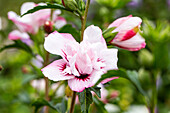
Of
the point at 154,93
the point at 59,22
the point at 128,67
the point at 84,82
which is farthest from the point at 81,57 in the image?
the point at 128,67

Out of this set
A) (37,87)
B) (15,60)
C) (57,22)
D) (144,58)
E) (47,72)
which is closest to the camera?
(47,72)

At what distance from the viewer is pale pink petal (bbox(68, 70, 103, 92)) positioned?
0.36 metres

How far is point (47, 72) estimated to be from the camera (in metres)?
0.37

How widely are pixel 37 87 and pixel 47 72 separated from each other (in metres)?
0.54

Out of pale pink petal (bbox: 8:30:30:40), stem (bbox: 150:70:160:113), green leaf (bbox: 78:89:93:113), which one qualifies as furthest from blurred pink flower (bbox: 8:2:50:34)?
stem (bbox: 150:70:160:113)

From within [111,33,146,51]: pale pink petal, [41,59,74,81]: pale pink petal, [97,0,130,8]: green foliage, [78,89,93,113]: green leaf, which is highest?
[97,0,130,8]: green foliage

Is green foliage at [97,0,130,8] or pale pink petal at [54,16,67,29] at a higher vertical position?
green foliage at [97,0,130,8]

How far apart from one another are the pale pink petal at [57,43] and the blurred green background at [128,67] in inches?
8.6

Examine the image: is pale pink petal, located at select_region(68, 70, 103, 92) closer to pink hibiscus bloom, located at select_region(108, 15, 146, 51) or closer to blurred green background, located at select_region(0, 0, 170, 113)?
pink hibiscus bloom, located at select_region(108, 15, 146, 51)

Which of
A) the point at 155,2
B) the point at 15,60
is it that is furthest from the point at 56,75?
the point at 155,2

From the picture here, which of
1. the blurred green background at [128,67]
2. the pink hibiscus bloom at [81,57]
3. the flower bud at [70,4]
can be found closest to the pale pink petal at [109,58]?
the pink hibiscus bloom at [81,57]

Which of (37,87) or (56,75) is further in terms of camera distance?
(37,87)

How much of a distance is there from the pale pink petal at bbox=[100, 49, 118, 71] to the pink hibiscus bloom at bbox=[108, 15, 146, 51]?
0.05 metres

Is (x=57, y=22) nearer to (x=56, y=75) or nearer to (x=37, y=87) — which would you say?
(x=56, y=75)
